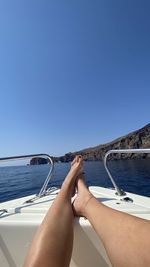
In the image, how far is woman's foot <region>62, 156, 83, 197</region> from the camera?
1.63m

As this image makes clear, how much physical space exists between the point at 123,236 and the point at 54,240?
0.33 metres

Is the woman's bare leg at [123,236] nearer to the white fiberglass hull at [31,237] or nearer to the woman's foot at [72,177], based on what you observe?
the white fiberglass hull at [31,237]

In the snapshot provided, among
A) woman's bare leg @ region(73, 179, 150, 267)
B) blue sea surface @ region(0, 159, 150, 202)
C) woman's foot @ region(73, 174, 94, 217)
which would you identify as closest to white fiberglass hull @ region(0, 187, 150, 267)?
woman's foot @ region(73, 174, 94, 217)

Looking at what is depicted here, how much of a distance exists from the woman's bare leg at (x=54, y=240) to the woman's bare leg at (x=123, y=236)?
16cm

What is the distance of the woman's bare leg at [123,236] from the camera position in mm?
737

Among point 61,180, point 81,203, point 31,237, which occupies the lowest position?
point 31,237

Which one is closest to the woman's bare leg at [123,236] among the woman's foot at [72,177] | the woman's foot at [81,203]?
the woman's foot at [81,203]

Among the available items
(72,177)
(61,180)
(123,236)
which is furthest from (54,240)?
(61,180)

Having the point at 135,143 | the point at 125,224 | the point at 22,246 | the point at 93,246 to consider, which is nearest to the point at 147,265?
the point at 125,224

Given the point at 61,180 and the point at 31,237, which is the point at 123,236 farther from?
the point at 61,180

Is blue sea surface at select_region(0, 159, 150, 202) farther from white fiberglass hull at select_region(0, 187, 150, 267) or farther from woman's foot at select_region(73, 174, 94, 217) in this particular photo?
woman's foot at select_region(73, 174, 94, 217)

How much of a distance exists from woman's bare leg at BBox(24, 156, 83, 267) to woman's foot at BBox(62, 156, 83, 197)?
293 millimetres

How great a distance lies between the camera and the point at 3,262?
1335 mm

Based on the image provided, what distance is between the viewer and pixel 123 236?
84 cm
